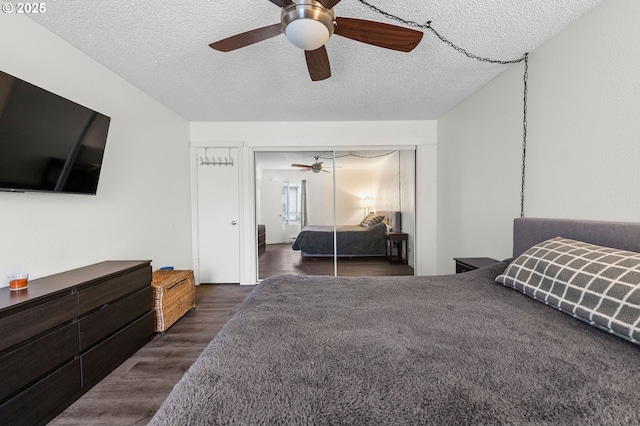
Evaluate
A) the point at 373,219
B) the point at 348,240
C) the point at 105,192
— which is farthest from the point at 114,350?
the point at 373,219

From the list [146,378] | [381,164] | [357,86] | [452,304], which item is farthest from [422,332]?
[381,164]

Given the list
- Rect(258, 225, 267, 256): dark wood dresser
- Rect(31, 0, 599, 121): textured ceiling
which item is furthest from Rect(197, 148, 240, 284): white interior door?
Rect(31, 0, 599, 121): textured ceiling

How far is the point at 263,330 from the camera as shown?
3.58 ft

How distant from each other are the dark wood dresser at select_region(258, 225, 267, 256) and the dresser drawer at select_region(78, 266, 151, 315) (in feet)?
6.28

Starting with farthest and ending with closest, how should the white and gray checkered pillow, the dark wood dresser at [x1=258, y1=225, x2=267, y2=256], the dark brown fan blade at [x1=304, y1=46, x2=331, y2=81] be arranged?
the dark wood dresser at [x1=258, y1=225, x2=267, y2=256]
the dark brown fan blade at [x1=304, y1=46, x2=331, y2=81]
the white and gray checkered pillow

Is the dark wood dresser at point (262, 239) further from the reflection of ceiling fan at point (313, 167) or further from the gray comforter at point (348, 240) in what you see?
the reflection of ceiling fan at point (313, 167)

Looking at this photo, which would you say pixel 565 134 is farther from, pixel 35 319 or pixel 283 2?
pixel 35 319

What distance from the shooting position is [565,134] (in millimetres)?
1874

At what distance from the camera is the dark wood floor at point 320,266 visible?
4.05 metres

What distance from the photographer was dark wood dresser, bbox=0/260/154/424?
131 cm

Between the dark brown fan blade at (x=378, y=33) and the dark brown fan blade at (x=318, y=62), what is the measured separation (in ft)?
0.65

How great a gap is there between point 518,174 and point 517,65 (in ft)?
3.23

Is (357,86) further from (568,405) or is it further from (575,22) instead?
(568,405)

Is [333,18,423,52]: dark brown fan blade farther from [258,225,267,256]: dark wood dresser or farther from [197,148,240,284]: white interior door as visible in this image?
[258,225,267,256]: dark wood dresser
